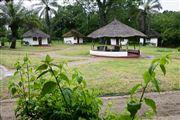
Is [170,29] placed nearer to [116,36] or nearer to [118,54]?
[116,36]

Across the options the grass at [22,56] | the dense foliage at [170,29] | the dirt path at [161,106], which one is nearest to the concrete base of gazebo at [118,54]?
the grass at [22,56]

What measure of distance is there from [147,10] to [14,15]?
26.8m

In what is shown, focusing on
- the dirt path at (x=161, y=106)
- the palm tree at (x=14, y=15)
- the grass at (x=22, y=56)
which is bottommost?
the dirt path at (x=161, y=106)

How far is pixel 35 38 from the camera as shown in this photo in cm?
5219

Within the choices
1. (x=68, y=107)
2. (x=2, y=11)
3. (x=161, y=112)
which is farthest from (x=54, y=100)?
(x=2, y=11)

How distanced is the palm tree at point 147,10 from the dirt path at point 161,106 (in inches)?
1882

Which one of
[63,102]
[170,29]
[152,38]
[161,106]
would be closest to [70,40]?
[152,38]

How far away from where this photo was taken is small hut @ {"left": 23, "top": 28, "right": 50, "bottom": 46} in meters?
51.2

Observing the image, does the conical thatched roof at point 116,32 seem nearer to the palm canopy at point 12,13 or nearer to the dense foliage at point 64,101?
the palm canopy at point 12,13

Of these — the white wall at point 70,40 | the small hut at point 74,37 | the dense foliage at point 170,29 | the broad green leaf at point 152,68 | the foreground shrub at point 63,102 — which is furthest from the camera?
the white wall at point 70,40

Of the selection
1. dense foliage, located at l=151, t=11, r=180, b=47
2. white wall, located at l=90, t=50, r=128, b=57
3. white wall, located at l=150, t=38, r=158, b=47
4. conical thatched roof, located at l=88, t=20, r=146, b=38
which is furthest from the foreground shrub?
white wall, located at l=150, t=38, r=158, b=47

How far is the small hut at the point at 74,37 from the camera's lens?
192 feet

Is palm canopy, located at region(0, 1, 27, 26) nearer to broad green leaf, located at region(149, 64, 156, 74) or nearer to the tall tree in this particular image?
the tall tree

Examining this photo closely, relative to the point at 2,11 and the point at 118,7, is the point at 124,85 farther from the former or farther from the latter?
the point at 118,7
